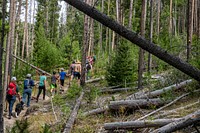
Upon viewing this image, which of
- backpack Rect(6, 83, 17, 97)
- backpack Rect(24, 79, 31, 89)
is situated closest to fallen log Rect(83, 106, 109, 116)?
backpack Rect(6, 83, 17, 97)

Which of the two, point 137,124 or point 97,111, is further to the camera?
point 97,111

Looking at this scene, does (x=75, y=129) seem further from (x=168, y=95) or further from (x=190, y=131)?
(x=190, y=131)

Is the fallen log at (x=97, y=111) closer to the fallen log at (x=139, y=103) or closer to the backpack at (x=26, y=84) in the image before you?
the fallen log at (x=139, y=103)

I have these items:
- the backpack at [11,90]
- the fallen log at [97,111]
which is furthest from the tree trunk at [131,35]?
the backpack at [11,90]

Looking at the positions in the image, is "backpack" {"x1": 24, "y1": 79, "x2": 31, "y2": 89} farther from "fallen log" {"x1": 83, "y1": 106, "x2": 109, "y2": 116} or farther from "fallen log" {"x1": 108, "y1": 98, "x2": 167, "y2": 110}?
"fallen log" {"x1": 108, "y1": 98, "x2": 167, "y2": 110}

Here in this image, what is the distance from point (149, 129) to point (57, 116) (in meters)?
4.67

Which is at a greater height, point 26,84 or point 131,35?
point 131,35

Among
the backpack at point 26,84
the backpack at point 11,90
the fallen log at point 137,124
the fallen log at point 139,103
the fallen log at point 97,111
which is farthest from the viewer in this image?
the backpack at point 26,84

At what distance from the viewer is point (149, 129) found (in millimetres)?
6812

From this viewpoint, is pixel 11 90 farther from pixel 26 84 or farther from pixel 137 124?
pixel 137 124

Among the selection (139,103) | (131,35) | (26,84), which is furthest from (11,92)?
(131,35)

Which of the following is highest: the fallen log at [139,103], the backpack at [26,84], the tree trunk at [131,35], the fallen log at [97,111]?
the tree trunk at [131,35]

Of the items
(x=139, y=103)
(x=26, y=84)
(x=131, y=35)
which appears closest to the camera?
(x=131, y=35)

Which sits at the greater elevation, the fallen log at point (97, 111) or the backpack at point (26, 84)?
the backpack at point (26, 84)
